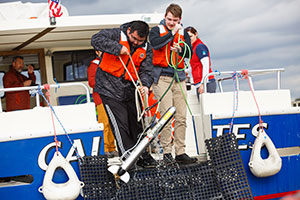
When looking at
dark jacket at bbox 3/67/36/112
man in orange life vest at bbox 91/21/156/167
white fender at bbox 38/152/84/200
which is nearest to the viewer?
white fender at bbox 38/152/84/200

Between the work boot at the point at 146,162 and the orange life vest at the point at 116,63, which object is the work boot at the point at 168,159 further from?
the orange life vest at the point at 116,63

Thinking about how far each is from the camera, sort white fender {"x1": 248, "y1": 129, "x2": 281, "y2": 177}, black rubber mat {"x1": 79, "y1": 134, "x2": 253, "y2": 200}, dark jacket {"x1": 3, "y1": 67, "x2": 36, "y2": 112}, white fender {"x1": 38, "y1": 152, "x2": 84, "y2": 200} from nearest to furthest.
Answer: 1. white fender {"x1": 38, "y1": 152, "x2": 84, "y2": 200}
2. black rubber mat {"x1": 79, "y1": 134, "x2": 253, "y2": 200}
3. white fender {"x1": 248, "y1": 129, "x2": 281, "y2": 177}
4. dark jacket {"x1": 3, "y1": 67, "x2": 36, "y2": 112}

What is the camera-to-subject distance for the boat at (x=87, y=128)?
14.4 ft

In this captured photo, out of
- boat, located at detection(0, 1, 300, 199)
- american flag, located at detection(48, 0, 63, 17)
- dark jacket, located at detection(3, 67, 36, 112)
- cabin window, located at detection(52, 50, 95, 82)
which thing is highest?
american flag, located at detection(48, 0, 63, 17)

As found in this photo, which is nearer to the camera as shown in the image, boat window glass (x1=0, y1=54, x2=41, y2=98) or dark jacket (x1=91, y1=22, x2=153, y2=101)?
dark jacket (x1=91, y1=22, x2=153, y2=101)

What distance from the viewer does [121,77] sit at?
4.91m

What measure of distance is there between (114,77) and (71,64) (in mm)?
3530

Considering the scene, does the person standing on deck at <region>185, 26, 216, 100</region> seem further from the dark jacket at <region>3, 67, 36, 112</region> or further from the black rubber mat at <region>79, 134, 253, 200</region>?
the dark jacket at <region>3, 67, 36, 112</region>

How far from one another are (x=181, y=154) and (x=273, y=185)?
115cm

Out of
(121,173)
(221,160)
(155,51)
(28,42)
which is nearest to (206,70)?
(155,51)

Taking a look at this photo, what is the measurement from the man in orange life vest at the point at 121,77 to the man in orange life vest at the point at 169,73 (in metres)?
0.22

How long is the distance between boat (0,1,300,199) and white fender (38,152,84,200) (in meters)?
0.09

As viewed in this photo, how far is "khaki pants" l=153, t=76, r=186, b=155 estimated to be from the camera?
16.9 feet

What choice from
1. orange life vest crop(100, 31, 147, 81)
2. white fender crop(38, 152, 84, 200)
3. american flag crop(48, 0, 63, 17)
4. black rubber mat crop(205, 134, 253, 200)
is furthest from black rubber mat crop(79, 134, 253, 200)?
american flag crop(48, 0, 63, 17)
